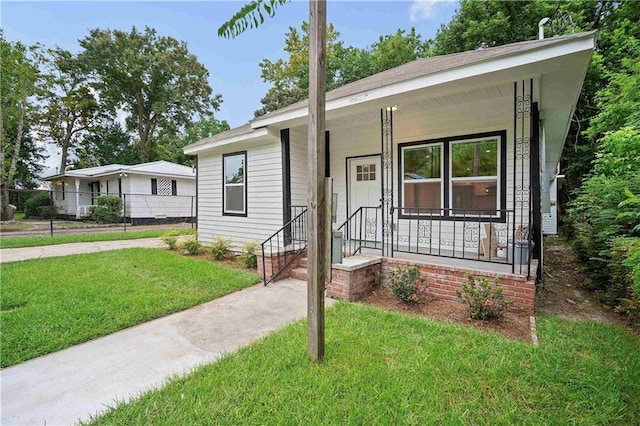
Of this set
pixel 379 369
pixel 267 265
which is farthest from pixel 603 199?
pixel 267 265

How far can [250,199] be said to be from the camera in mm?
7074

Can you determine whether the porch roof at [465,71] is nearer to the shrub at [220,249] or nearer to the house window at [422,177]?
the house window at [422,177]

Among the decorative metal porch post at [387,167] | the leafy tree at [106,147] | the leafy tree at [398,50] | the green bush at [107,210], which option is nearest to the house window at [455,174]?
the decorative metal porch post at [387,167]

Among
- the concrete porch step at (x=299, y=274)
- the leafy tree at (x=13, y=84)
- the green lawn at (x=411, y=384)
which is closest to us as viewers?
the green lawn at (x=411, y=384)

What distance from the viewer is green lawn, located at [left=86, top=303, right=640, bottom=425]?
1954 millimetres

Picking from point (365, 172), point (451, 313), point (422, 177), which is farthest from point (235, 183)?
point (451, 313)

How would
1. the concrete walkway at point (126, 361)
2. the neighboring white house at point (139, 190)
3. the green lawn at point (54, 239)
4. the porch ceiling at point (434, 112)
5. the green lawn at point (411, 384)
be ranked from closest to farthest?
the green lawn at point (411, 384) → the concrete walkway at point (126, 361) → the porch ceiling at point (434, 112) → the green lawn at point (54, 239) → the neighboring white house at point (139, 190)

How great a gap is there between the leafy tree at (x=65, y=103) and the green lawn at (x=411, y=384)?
26.5 meters

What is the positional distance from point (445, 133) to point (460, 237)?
1951 mm

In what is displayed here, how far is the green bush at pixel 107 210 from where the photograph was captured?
15484 millimetres

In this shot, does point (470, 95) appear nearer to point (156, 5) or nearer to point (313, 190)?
point (313, 190)

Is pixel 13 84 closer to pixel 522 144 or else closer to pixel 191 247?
pixel 191 247

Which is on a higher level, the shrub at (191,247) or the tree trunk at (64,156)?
the tree trunk at (64,156)

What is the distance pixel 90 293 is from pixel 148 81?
85.8 feet
